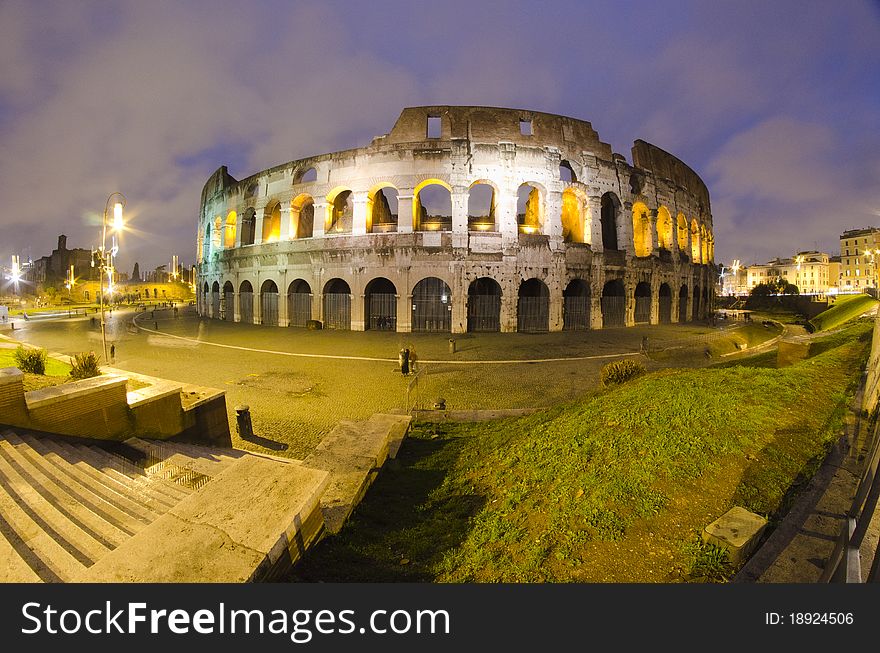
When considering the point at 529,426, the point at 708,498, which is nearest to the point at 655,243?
the point at 529,426

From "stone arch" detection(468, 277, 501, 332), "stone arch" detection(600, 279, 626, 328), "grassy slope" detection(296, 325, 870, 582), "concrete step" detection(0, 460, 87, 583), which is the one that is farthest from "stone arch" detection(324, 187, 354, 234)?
"concrete step" detection(0, 460, 87, 583)

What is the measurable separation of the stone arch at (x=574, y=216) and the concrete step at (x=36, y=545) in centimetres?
2214

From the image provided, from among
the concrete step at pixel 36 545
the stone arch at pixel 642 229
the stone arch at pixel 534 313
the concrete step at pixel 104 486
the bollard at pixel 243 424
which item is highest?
the stone arch at pixel 642 229

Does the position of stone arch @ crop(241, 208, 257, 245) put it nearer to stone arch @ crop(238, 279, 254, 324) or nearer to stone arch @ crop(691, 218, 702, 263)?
stone arch @ crop(238, 279, 254, 324)

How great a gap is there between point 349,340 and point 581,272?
14.3 metres

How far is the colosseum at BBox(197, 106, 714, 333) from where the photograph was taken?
64.0 ft

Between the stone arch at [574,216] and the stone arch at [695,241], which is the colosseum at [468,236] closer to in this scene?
the stone arch at [574,216]

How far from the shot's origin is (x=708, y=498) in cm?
324

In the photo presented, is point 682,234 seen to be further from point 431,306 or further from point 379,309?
point 379,309

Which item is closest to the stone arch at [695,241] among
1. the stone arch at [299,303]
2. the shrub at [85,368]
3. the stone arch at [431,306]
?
the stone arch at [431,306]

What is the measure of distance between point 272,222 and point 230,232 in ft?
21.2

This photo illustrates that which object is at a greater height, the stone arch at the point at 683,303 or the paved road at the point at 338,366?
the stone arch at the point at 683,303

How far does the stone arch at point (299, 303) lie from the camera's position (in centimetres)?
2236

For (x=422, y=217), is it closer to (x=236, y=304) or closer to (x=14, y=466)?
(x=236, y=304)
